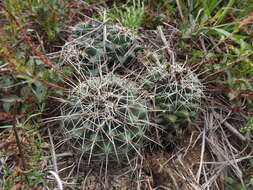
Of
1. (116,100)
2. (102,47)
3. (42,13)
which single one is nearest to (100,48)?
(102,47)

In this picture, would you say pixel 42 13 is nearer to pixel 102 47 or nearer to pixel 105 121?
pixel 102 47

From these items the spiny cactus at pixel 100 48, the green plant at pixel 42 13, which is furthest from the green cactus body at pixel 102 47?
the green plant at pixel 42 13

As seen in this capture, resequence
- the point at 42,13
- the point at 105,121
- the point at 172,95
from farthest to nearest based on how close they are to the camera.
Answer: the point at 42,13 → the point at 172,95 → the point at 105,121

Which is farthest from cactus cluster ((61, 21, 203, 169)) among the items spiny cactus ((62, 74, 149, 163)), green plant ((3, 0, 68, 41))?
green plant ((3, 0, 68, 41))

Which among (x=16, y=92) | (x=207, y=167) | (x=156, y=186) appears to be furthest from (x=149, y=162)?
(x=16, y=92)

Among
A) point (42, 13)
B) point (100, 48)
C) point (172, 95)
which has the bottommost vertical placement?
point (172, 95)

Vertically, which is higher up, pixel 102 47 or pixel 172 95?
pixel 102 47

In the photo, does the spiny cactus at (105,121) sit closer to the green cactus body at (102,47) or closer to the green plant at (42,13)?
the green cactus body at (102,47)
